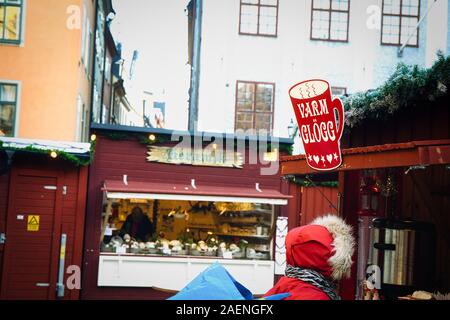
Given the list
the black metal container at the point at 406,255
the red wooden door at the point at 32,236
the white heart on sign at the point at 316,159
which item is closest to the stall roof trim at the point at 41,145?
the red wooden door at the point at 32,236

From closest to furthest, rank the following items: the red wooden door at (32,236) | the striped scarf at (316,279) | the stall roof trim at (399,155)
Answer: the striped scarf at (316,279) → the stall roof trim at (399,155) → the red wooden door at (32,236)

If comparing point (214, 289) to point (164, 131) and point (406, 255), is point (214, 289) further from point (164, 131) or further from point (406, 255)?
point (164, 131)

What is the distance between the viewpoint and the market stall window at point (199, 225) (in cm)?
1079

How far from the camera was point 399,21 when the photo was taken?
13.8 m

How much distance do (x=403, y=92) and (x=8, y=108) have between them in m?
8.57

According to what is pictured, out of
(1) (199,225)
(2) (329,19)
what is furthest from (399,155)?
(2) (329,19)

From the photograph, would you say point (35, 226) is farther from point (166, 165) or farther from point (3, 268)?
point (166, 165)

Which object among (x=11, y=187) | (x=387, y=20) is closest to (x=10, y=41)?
(x=11, y=187)

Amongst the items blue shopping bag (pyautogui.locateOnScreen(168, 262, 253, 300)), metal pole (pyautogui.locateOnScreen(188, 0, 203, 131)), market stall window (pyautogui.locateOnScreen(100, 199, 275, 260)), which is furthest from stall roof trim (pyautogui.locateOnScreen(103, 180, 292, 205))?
blue shopping bag (pyautogui.locateOnScreen(168, 262, 253, 300))

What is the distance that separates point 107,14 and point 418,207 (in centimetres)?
1349

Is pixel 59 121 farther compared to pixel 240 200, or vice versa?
pixel 59 121

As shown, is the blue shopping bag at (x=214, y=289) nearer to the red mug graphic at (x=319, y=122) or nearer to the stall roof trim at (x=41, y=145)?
the red mug graphic at (x=319, y=122)

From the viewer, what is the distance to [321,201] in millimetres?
11336

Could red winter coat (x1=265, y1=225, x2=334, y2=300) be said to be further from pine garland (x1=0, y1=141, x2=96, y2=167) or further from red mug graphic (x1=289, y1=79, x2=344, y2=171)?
pine garland (x1=0, y1=141, x2=96, y2=167)
